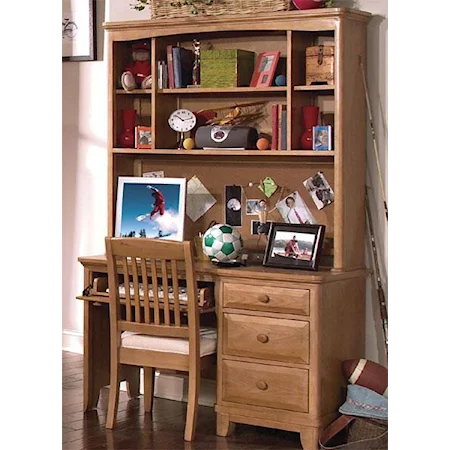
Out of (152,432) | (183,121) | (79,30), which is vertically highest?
(79,30)

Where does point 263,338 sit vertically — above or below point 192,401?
above

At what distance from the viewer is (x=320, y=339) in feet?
12.0

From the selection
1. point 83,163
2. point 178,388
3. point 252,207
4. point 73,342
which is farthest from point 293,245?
point 73,342

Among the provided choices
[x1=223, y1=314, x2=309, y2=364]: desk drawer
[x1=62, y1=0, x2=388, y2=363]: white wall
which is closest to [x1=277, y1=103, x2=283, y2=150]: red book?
[x1=223, y1=314, x2=309, y2=364]: desk drawer

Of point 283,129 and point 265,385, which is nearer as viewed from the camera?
point 265,385

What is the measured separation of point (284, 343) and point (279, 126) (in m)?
0.96

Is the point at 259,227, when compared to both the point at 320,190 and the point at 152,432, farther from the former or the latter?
the point at 152,432

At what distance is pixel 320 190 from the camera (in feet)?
13.4
